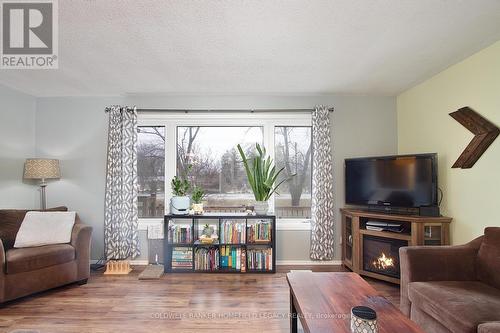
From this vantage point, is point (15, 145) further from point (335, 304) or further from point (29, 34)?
point (335, 304)

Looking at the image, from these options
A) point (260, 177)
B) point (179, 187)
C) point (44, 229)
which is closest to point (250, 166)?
point (260, 177)

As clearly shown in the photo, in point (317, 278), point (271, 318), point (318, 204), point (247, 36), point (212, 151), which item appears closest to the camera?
point (317, 278)

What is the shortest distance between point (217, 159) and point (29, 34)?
2.37 m

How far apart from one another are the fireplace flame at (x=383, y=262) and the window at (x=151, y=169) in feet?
9.58

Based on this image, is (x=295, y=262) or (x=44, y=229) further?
(x=295, y=262)

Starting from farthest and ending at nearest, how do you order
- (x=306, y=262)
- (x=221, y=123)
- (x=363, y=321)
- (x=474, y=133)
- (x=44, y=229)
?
(x=221, y=123), (x=306, y=262), (x=44, y=229), (x=474, y=133), (x=363, y=321)

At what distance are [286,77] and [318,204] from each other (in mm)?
1732

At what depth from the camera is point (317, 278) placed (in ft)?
6.46

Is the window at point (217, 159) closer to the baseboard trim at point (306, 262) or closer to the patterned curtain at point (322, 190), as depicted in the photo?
the patterned curtain at point (322, 190)

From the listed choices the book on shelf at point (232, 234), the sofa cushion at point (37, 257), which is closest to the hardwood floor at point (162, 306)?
the sofa cushion at point (37, 257)

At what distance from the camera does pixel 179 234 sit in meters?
3.48

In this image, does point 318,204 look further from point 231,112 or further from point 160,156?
point 160,156

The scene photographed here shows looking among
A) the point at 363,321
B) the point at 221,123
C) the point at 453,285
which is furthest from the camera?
the point at 221,123

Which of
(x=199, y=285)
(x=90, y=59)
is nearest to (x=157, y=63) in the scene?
(x=90, y=59)
